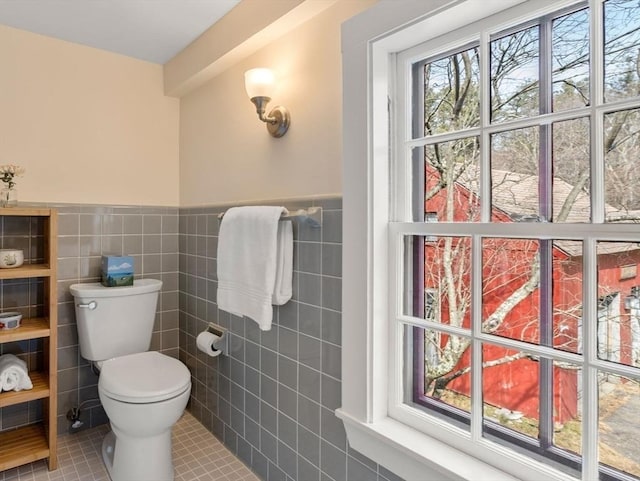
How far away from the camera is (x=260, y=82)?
1.65 meters

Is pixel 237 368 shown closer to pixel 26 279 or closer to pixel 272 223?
pixel 272 223

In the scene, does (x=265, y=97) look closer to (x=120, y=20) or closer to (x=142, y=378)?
(x=120, y=20)

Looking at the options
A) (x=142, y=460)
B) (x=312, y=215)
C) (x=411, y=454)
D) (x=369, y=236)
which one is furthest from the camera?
(x=142, y=460)

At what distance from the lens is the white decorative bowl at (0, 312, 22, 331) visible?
1846 millimetres

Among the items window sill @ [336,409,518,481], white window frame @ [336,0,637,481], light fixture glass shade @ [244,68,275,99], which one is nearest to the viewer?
window sill @ [336,409,518,481]

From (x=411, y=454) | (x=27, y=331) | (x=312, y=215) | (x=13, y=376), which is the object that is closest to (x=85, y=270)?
(x=27, y=331)

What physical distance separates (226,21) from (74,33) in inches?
33.8

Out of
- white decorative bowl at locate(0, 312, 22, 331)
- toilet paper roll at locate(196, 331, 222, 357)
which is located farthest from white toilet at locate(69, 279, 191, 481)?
white decorative bowl at locate(0, 312, 22, 331)

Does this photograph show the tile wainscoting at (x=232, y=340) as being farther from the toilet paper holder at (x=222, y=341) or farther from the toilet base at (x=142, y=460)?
the toilet base at (x=142, y=460)

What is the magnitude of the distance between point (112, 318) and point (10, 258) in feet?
1.75

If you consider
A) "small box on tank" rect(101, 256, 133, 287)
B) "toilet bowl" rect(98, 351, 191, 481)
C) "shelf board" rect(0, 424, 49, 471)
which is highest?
"small box on tank" rect(101, 256, 133, 287)

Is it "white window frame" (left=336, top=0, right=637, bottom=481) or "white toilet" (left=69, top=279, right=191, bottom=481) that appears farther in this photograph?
"white toilet" (left=69, top=279, right=191, bottom=481)

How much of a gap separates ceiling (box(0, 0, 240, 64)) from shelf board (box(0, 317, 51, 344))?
4.82 feet

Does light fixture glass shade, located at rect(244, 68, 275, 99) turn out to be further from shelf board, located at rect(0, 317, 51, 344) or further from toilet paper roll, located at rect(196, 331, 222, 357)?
shelf board, located at rect(0, 317, 51, 344)
